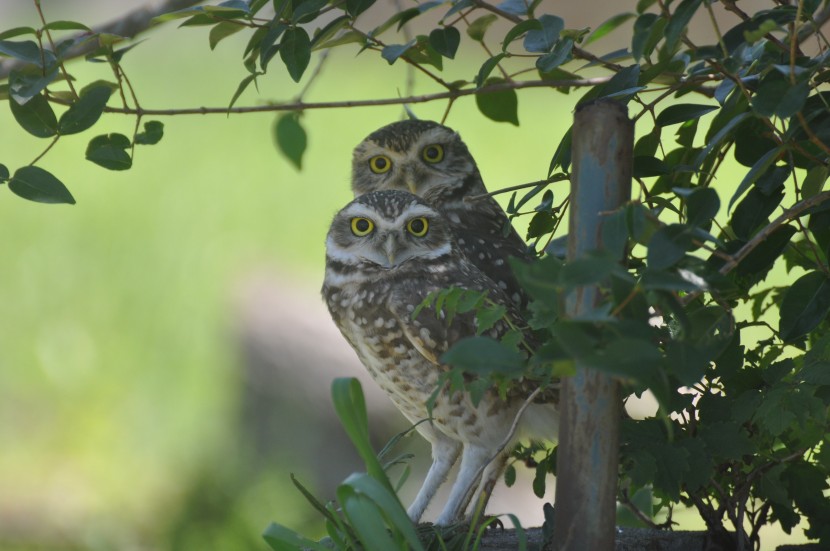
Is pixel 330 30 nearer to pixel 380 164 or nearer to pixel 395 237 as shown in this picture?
pixel 395 237

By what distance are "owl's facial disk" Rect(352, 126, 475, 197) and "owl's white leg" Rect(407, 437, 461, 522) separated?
0.79m

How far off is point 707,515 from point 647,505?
505 millimetres

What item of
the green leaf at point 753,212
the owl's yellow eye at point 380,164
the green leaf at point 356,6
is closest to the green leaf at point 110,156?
the green leaf at point 356,6

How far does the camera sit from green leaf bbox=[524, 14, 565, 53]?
1.81 m

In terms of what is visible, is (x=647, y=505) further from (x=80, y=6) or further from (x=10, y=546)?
(x=80, y=6)

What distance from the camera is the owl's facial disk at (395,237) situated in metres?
2.35

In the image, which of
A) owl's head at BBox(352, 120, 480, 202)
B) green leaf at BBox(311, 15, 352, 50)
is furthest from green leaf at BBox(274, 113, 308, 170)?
owl's head at BBox(352, 120, 480, 202)

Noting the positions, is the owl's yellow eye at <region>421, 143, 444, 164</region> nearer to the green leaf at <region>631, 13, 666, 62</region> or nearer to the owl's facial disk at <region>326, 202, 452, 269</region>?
the owl's facial disk at <region>326, 202, 452, 269</region>

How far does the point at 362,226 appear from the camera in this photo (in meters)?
2.43

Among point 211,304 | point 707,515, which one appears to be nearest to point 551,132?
point 211,304

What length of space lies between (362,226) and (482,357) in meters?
1.31

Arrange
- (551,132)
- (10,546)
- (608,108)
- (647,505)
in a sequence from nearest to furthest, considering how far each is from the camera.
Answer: (608,108)
(647,505)
(10,546)
(551,132)

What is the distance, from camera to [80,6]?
28.2ft

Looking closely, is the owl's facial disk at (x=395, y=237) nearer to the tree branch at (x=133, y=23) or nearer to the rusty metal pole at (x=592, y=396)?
the tree branch at (x=133, y=23)
